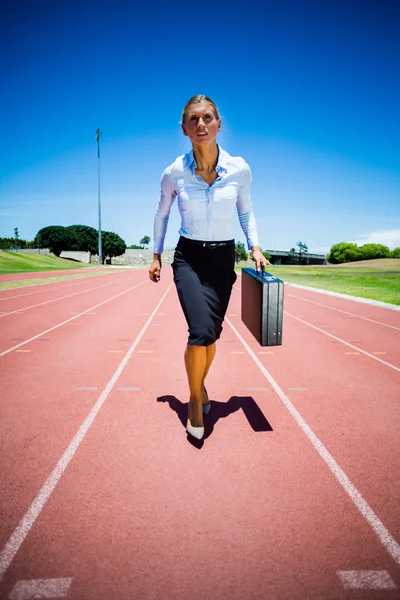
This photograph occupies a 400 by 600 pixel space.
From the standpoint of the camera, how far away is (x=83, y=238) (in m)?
86.8

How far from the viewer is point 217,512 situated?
6.45ft

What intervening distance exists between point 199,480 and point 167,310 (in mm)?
8519

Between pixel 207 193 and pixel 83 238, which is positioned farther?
pixel 83 238

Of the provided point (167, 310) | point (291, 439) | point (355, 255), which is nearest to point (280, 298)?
point (291, 439)

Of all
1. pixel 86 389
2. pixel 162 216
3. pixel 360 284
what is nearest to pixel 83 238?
pixel 360 284

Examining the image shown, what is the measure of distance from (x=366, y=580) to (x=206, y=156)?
261 centimetres

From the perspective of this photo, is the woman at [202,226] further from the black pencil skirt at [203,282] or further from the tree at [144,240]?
the tree at [144,240]

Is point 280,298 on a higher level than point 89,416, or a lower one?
higher

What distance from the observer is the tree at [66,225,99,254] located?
85.8m

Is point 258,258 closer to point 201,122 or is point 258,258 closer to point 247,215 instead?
point 247,215

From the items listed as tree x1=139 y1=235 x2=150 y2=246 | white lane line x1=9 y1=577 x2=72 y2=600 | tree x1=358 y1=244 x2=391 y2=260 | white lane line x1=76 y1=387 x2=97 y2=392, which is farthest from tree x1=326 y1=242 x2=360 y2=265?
white lane line x1=9 y1=577 x2=72 y2=600

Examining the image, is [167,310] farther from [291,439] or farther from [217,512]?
[217,512]

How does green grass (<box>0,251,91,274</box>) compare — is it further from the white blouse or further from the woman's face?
the woman's face

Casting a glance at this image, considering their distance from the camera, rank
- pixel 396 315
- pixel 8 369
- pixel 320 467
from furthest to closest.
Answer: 1. pixel 396 315
2. pixel 8 369
3. pixel 320 467
